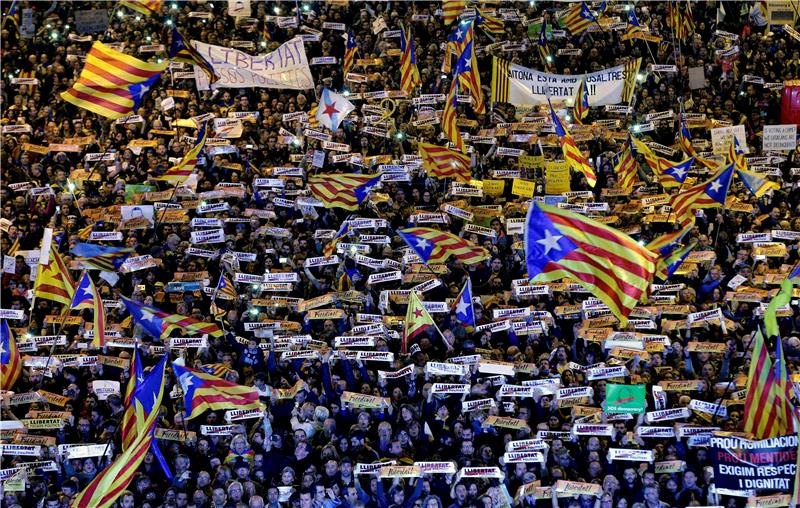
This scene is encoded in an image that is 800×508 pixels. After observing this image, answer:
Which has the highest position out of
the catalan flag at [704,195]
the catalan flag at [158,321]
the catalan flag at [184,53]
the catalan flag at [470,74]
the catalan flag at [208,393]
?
the catalan flag at [184,53]

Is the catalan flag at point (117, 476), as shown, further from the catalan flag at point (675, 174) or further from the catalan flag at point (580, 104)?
the catalan flag at point (580, 104)

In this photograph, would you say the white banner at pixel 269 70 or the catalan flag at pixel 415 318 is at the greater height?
the white banner at pixel 269 70

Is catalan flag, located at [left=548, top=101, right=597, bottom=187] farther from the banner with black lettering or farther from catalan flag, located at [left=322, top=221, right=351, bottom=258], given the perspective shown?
the banner with black lettering

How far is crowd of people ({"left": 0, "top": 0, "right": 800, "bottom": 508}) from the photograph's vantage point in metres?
15.4

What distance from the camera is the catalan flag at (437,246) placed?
58.4 feet

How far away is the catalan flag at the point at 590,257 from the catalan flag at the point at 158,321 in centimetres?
534

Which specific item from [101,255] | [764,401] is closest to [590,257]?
[764,401]

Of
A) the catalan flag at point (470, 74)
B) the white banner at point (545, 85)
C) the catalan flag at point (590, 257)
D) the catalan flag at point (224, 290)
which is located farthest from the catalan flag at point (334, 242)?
the catalan flag at point (590, 257)

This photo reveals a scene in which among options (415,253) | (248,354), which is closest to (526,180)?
(415,253)

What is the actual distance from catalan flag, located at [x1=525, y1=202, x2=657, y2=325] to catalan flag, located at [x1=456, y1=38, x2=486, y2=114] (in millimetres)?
7015

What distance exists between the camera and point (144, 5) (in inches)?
883

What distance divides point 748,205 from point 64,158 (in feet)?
33.8

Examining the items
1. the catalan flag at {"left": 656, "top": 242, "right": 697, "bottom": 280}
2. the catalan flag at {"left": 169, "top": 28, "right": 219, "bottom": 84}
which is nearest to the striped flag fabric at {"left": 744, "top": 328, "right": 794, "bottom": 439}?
the catalan flag at {"left": 656, "top": 242, "right": 697, "bottom": 280}

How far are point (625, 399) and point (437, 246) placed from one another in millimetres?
3398
